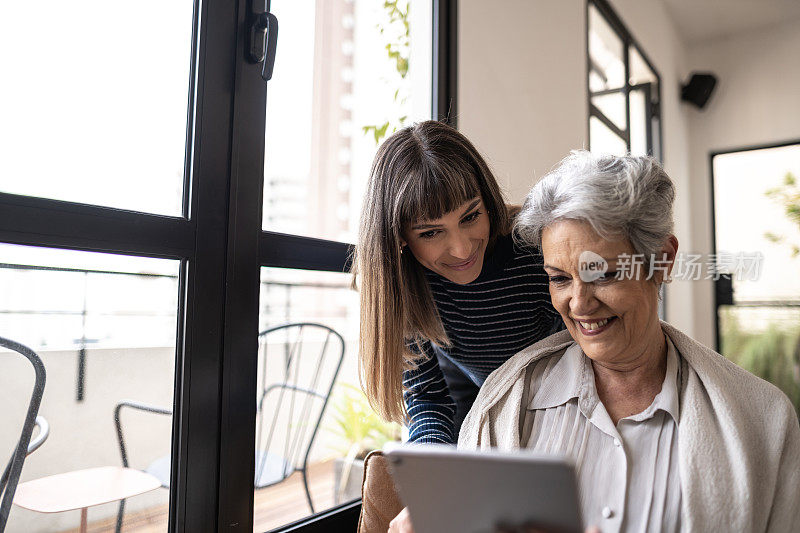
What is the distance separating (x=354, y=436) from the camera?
9.08 feet

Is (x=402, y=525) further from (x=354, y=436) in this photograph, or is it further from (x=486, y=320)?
(x=354, y=436)

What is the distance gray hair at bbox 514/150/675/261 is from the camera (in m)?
1.09

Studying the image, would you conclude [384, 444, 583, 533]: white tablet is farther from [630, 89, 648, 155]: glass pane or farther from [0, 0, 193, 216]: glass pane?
[630, 89, 648, 155]: glass pane

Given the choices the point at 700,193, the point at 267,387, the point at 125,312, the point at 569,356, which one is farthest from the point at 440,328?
the point at 700,193

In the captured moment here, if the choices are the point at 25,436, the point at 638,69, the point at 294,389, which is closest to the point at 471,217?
the point at 25,436

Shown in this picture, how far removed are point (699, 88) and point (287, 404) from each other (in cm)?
411

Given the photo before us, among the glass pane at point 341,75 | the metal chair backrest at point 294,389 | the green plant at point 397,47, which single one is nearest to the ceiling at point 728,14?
the glass pane at point 341,75

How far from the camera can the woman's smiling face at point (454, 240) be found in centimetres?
128

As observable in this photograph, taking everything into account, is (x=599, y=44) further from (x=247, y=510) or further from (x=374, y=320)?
(x=247, y=510)

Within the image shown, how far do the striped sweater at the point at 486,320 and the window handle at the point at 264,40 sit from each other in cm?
61

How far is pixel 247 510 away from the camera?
1.33 m

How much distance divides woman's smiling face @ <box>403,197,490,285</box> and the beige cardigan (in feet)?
1.52

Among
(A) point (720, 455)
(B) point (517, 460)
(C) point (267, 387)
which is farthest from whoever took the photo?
(C) point (267, 387)

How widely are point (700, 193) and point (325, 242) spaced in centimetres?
441
